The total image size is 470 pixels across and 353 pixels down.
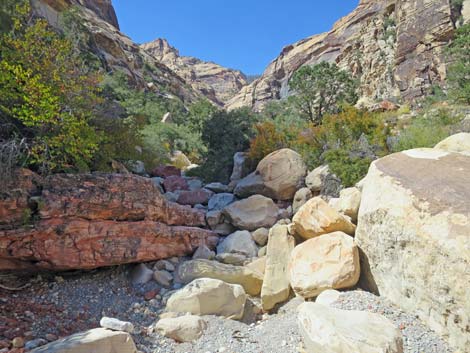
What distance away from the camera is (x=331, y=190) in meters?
6.72

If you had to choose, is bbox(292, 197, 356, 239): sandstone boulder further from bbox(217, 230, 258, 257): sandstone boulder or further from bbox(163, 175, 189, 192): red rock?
bbox(163, 175, 189, 192): red rock

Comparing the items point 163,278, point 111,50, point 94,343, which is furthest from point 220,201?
point 111,50

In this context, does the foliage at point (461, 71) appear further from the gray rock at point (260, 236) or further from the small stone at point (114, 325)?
the small stone at point (114, 325)

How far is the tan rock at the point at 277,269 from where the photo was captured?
4215 mm

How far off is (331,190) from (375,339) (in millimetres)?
4478

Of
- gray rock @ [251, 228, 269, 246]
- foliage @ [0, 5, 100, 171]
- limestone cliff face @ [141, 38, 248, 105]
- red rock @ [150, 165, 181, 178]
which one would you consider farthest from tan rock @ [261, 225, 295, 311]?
limestone cliff face @ [141, 38, 248, 105]

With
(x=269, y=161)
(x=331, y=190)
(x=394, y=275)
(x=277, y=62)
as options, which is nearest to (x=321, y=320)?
(x=394, y=275)

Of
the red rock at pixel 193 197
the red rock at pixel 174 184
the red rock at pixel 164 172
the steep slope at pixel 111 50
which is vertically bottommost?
the red rock at pixel 193 197

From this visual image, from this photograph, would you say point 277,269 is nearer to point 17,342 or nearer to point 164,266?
point 164,266

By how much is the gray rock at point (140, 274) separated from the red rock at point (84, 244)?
14cm

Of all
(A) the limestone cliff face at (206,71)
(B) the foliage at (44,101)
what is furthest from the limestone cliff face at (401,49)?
(A) the limestone cliff face at (206,71)

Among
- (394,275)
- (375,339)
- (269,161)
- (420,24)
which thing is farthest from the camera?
(420,24)

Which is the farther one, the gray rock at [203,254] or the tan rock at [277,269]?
the gray rock at [203,254]

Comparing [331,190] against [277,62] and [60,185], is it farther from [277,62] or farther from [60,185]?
[277,62]
